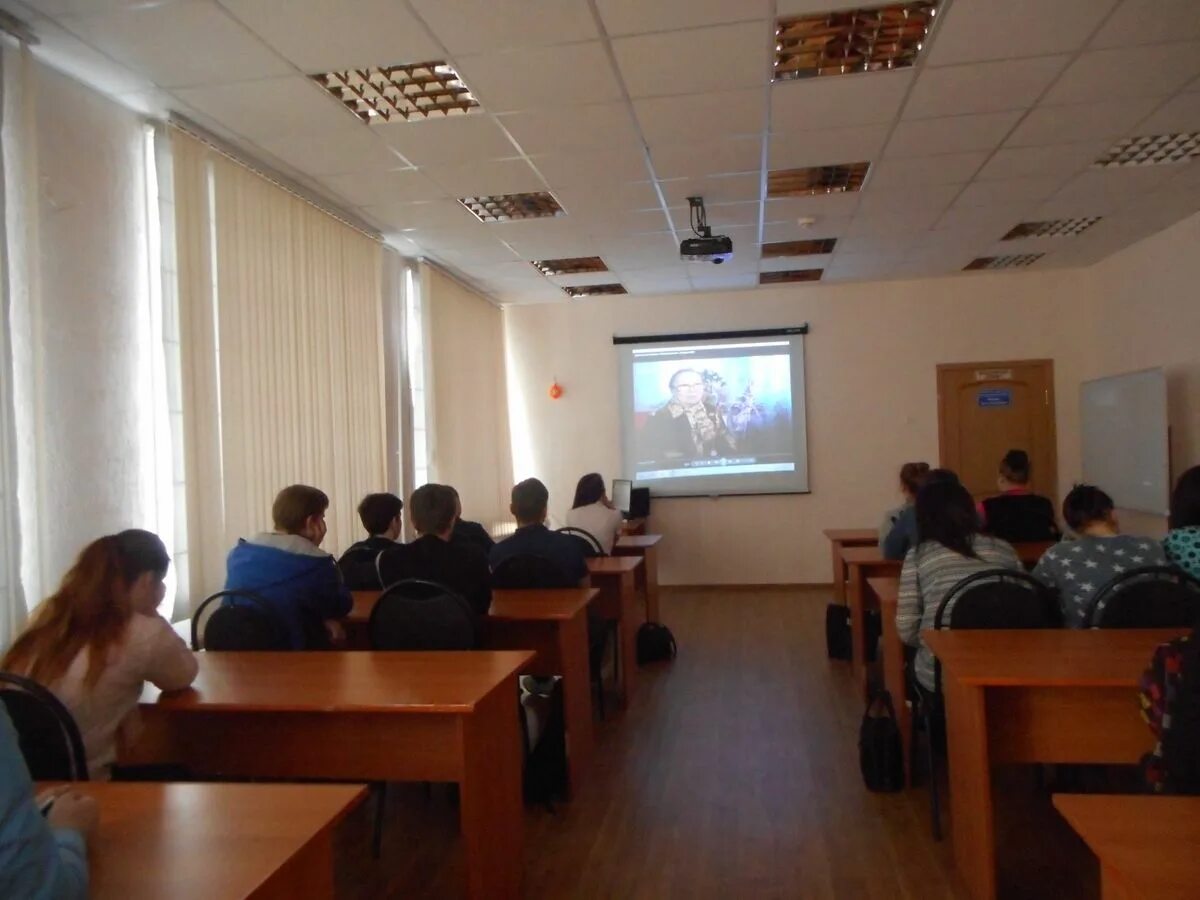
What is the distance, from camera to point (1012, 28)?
3.01 m

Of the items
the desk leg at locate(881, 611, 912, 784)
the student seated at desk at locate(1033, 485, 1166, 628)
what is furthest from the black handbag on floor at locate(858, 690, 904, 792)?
the student seated at desk at locate(1033, 485, 1166, 628)

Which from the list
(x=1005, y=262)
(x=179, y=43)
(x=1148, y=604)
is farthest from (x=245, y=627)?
(x=1005, y=262)

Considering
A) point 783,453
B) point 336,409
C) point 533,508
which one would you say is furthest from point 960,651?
point 783,453

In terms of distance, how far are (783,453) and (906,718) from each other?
4.70 meters

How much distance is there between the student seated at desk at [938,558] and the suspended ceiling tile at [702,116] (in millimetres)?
1819

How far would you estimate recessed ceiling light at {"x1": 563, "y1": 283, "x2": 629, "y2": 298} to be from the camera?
24.6 feet

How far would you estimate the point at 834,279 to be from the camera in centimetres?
754

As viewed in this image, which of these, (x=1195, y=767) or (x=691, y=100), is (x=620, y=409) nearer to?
(x=691, y=100)

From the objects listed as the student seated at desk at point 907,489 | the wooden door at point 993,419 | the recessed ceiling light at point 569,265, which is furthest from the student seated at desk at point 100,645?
the wooden door at point 993,419

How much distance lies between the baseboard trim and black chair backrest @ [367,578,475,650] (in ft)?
17.0

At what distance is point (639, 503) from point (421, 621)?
4.89m

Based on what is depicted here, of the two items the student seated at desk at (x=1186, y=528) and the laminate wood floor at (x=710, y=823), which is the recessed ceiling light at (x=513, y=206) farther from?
the student seated at desk at (x=1186, y=528)

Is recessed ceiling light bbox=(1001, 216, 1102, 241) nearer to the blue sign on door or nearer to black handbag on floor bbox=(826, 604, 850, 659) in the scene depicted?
the blue sign on door

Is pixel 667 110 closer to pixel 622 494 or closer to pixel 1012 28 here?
pixel 1012 28
